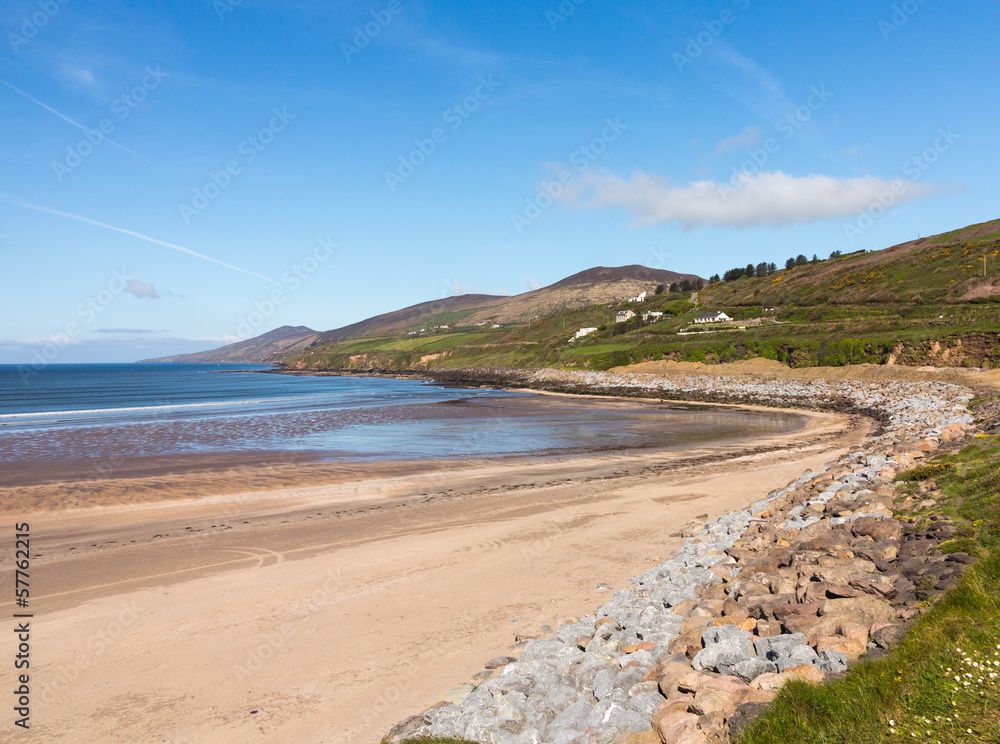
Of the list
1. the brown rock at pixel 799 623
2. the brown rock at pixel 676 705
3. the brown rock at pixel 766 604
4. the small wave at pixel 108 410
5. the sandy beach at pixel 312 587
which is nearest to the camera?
the brown rock at pixel 676 705

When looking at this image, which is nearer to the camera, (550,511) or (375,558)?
(375,558)

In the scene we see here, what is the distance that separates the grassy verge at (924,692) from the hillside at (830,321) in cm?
4550

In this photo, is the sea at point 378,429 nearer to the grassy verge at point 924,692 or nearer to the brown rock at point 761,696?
the brown rock at point 761,696

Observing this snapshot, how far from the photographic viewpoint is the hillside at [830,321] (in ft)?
150

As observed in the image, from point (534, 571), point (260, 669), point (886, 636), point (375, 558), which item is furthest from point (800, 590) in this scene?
point (375, 558)

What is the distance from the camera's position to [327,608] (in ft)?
30.6

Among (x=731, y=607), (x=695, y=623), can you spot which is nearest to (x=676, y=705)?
(x=695, y=623)

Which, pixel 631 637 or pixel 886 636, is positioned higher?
pixel 886 636

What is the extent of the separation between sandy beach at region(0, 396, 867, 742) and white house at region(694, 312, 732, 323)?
72.5m

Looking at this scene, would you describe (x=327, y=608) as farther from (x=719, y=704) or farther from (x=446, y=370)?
(x=446, y=370)

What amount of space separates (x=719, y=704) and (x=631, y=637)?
7.11 ft

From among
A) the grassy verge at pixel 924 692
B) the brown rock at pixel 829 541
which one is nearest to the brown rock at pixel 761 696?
the grassy verge at pixel 924 692

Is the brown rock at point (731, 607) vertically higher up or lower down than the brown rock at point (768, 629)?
lower down

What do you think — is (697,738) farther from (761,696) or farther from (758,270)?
(758,270)
